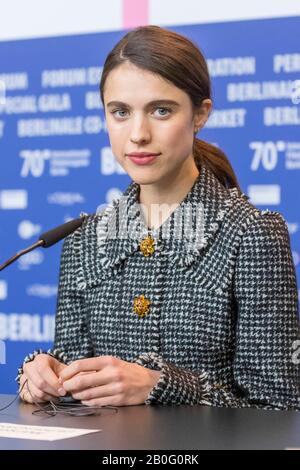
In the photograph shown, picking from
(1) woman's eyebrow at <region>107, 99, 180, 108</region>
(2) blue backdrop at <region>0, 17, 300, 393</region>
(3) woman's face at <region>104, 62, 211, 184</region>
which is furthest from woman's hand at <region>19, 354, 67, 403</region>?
(2) blue backdrop at <region>0, 17, 300, 393</region>

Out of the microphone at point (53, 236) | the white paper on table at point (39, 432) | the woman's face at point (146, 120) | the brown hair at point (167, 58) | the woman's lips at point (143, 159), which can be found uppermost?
the brown hair at point (167, 58)

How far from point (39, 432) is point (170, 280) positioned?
0.58 m

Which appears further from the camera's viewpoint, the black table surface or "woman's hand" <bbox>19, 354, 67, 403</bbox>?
"woman's hand" <bbox>19, 354, 67, 403</bbox>

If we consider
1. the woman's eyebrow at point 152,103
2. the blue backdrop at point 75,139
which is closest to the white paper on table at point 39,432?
the woman's eyebrow at point 152,103

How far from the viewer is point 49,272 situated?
3197 millimetres

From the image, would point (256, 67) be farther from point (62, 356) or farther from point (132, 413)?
point (132, 413)

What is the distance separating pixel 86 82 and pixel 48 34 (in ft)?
0.68

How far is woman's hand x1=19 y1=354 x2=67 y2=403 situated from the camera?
1.67m

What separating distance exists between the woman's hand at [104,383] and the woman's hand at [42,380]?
4 centimetres

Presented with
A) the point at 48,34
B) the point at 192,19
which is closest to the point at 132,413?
the point at 192,19

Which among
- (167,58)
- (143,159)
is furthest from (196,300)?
(167,58)

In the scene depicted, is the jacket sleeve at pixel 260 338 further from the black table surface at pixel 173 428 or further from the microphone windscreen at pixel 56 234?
the microphone windscreen at pixel 56 234

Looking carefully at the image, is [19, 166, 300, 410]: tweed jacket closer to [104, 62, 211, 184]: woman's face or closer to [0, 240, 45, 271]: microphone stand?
[104, 62, 211, 184]: woman's face

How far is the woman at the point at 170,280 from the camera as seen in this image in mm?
1716
